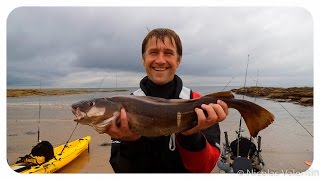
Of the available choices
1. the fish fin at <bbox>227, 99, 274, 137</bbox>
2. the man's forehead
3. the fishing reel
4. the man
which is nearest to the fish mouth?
the man

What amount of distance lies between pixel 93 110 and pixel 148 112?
42 centimetres

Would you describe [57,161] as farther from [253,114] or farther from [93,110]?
[253,114]

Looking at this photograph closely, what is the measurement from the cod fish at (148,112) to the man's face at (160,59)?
0.24 meters

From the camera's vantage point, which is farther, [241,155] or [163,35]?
[241,155]

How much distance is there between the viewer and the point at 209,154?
2.34 m

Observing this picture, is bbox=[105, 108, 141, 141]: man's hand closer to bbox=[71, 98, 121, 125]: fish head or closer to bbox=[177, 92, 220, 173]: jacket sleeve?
bbox=[71, 98, 121, 125]: fish head

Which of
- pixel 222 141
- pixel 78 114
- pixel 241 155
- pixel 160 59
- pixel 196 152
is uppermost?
pixel 160 59

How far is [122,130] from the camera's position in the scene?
2.28 m

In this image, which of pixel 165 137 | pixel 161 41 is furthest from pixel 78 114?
pixel 161 41

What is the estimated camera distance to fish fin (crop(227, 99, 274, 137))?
2.35m

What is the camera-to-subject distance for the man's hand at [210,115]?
224 cm
